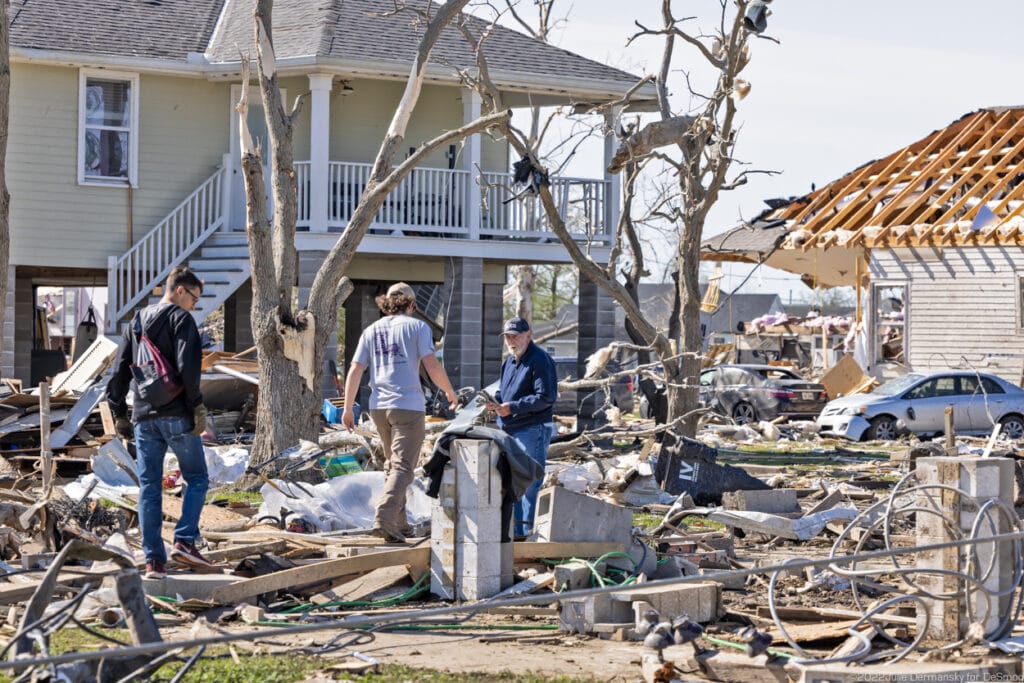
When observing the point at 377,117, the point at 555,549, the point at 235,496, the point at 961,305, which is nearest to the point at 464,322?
the point at 377,117

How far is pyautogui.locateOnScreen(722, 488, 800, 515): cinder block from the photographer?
12281 millimetres

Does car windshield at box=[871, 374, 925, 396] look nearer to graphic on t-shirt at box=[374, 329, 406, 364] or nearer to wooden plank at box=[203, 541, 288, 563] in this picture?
graphic on t-shirt at box=[374, 329, 406, 364]

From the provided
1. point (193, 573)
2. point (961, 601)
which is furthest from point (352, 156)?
point (961, 601)

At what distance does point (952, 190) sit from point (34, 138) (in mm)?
17160

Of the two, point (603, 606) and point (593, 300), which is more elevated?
point (593, 300)

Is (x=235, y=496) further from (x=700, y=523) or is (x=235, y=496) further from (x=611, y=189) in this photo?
(x=611, y=189)

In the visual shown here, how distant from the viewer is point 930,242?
26.7 meters

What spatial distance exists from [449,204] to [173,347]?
15.4m

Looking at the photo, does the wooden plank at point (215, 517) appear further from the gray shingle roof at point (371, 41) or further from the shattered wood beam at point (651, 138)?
the gray shingle roof at point (371, 41)

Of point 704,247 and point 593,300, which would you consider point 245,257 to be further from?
point 704,247

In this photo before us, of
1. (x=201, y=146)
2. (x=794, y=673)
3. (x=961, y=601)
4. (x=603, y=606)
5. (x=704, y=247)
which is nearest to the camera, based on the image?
(x=794, y=673)

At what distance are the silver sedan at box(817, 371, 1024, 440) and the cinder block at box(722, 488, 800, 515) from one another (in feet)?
38.1

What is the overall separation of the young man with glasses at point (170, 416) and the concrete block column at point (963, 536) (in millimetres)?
4093

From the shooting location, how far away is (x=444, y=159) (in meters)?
25.3
